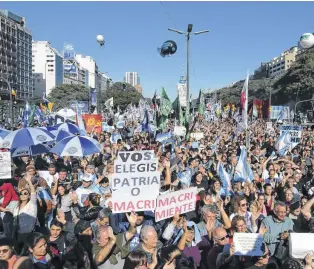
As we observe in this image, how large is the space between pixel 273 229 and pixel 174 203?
49.8 inches

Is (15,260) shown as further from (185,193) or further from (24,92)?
(24,92)

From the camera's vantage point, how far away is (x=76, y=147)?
9789 millimetres

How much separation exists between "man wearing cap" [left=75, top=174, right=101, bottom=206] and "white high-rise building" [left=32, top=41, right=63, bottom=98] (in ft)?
500

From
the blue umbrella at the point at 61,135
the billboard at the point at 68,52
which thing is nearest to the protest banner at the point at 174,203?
the blue umbrella at the point at 61,135

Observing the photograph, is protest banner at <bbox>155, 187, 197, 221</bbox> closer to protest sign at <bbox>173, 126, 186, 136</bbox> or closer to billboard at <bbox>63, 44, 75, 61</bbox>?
protest sign at <bbox>173, 126, 186, 136</bbox>

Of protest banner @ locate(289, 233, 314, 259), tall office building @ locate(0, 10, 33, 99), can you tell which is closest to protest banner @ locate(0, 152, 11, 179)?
protest banner @ locate(289, 233, 314, 259)

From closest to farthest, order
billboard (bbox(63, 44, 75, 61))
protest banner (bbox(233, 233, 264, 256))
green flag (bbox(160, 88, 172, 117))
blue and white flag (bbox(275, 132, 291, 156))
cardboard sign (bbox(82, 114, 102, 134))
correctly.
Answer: protest banner (bbox(233, 233, 264, 256)) < blue and white flag (bbox(275, 132, 291, 156)) < green flag (bbox(160, 88, 172, 117)) < cardboard sign (bbox(82, 114, 102, 134)) < billboard (bbox(63, 44, 75, 61))

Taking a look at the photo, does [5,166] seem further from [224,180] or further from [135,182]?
[224,180]

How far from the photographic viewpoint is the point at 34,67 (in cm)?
15875

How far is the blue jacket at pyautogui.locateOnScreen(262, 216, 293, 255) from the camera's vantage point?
17.0ft

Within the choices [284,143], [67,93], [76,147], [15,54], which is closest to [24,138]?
[76,147]

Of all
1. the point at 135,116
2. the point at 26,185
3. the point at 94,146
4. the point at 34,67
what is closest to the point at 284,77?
the point at 135,116

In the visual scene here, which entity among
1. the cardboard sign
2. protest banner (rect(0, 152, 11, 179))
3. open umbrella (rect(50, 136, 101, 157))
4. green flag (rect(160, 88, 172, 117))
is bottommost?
protest banner (rect(0, 152, 11, 179))

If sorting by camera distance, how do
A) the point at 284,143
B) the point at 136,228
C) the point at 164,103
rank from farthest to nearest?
1. the point at 164,103
2. the point at 284,143
3. the point at 136,228
